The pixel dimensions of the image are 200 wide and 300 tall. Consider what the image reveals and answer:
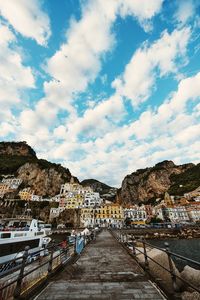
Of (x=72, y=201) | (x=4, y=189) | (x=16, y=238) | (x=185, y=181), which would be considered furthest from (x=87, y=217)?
Answer: (x=185, y=181)

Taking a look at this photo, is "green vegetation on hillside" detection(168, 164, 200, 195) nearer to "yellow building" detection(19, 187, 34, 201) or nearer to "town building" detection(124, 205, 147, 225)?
"town building" detection(124, 205, 147, 225)

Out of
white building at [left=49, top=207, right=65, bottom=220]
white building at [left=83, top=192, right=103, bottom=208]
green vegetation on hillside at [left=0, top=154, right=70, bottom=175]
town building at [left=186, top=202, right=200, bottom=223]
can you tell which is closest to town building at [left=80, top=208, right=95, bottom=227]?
white building at [left=83, top=192, right=103, bottom=208]

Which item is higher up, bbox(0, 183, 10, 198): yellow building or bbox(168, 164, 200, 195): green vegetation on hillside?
bbox(168, 164, 200, 195): green vegetation on hillside

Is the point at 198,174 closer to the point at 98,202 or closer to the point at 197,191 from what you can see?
the point at 197,191

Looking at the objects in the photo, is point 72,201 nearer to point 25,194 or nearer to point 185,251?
point 25,194

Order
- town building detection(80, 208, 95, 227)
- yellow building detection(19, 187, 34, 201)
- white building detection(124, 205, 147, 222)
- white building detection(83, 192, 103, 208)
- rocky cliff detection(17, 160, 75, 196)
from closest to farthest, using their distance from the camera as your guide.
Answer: town building detection(80, 208, 95, 227)
white building detection(124, 205, 147, 222)
white building detection(83, 192, 103, 208)
yellow building detection(19, 187, 34, 201)
rocky cliff detection(17, 160, 75, 196)

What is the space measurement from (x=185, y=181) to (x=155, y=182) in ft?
83.0

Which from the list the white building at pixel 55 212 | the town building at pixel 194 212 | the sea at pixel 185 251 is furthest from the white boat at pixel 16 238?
the town building at pixel 194 212

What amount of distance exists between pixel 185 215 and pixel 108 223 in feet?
133

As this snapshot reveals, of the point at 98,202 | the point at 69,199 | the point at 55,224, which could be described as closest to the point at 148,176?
the point at 98,202

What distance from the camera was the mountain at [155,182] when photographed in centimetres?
12644

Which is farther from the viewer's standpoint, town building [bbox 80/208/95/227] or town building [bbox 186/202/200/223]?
town building [bbox 186/202/200/223]

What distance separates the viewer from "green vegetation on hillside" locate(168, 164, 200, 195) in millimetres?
123438

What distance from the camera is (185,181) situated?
13312cm
